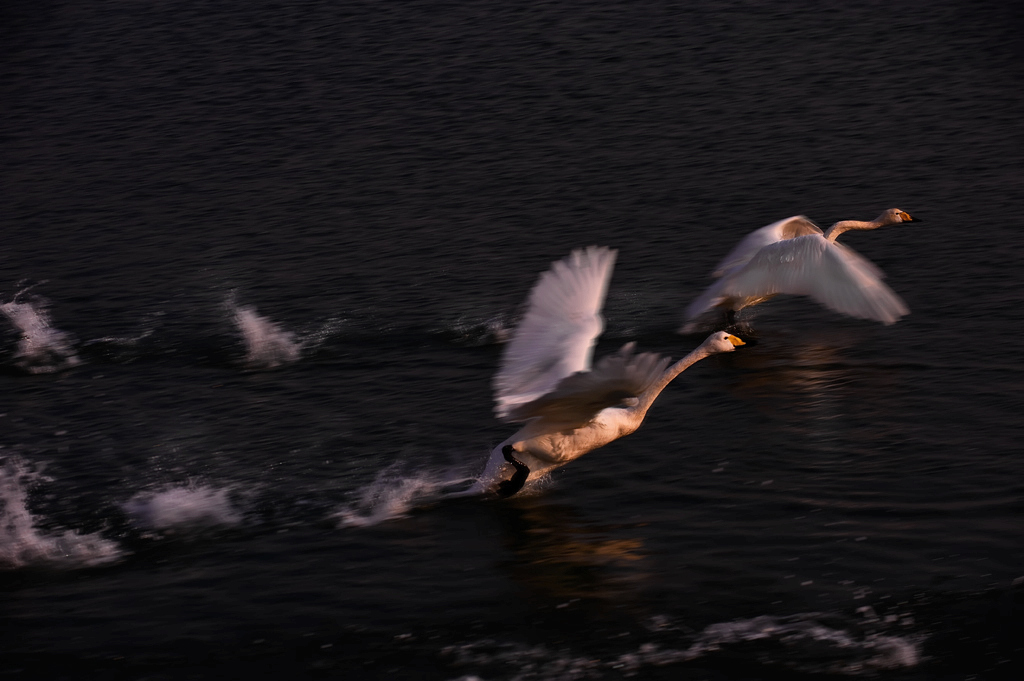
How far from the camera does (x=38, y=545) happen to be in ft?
30.5

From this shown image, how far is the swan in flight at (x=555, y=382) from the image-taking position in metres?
8.88

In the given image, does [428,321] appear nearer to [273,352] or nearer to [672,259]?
[273,352]

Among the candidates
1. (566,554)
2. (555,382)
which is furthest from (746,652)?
(555,382)

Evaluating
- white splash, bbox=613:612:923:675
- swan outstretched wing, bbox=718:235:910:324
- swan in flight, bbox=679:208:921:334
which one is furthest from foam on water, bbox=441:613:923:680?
swan outstretched wing, bbox=718:235:910:324

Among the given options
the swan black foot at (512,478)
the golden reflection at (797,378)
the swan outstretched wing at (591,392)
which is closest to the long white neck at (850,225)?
the golden reflection at (797,378)

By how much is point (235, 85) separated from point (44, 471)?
14722mm

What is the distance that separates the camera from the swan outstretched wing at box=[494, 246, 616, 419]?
888 centimetres

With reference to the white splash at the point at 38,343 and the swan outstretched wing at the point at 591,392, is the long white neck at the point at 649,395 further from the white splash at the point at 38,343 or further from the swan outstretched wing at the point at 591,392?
the white splash at the point at 38,343

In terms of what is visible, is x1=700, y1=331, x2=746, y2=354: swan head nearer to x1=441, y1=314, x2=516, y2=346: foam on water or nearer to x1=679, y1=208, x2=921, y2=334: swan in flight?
x1=679, y1=208, x2=921, y2=334: swan in flight

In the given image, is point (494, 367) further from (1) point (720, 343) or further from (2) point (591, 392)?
(2) point (591, 392)

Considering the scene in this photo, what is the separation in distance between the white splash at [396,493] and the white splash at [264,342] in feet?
9.26

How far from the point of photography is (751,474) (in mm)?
9664

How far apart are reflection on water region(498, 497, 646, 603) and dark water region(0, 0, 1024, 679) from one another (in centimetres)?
3

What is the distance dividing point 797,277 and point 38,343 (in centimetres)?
741
